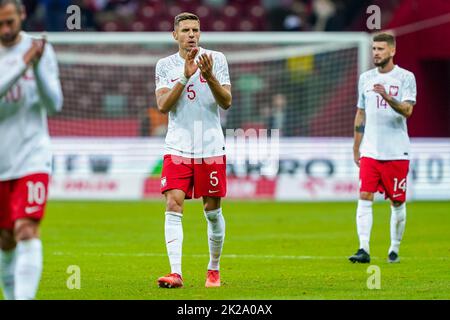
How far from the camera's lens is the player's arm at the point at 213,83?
10008 mm

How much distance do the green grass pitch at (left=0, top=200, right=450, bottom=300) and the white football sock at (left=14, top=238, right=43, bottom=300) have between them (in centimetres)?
201

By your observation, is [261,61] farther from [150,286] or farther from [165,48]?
[150,286]

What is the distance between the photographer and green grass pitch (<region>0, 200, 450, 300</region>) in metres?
10.3

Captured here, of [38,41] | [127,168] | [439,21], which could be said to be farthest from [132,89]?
[38,41]

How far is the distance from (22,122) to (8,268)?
1116 millimetres

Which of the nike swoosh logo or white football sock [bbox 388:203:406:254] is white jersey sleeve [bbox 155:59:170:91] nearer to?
the nike swoosh logo

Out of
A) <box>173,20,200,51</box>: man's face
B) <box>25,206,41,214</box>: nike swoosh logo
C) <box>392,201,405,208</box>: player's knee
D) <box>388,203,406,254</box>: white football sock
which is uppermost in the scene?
<box>173,20,200,51</box>: man's face

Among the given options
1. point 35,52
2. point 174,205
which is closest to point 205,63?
point 174,205

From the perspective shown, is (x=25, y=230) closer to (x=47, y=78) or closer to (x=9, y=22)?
(x=47, y=78)

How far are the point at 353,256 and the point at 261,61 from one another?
1442 centimetres

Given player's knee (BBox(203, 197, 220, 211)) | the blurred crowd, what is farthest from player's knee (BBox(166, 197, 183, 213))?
the blurred crowd

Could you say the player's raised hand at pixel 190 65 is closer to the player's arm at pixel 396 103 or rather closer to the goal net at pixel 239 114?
the player's arm at pixel 396 103

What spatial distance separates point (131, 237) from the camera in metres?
16.6
